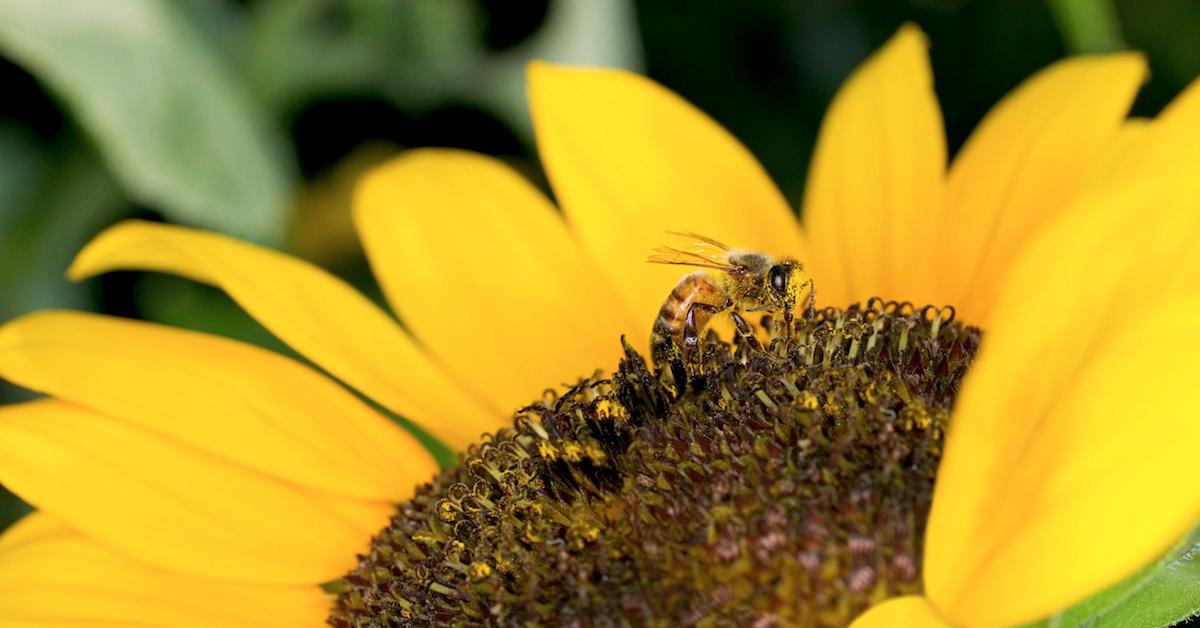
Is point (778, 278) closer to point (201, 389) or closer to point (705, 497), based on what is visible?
point (705, 497)

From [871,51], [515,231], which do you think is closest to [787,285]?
[515,231]

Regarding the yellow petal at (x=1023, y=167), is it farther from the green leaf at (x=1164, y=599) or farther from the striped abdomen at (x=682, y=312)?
the green leaf at (x=1164, y=599)

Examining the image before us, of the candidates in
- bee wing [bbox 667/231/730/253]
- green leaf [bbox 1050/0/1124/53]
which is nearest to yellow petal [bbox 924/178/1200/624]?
bee wing [bbox 667/231/730/253]

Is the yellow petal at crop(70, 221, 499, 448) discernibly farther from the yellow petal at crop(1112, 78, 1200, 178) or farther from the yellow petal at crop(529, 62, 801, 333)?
the yellow petal at crop(1112, 78, 1200, 178)

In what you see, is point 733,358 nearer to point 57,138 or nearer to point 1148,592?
point 1148,592

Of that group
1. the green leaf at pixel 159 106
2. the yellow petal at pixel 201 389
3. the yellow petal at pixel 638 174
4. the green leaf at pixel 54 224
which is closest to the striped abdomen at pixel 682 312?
the yellow petal at pixel 638 174
